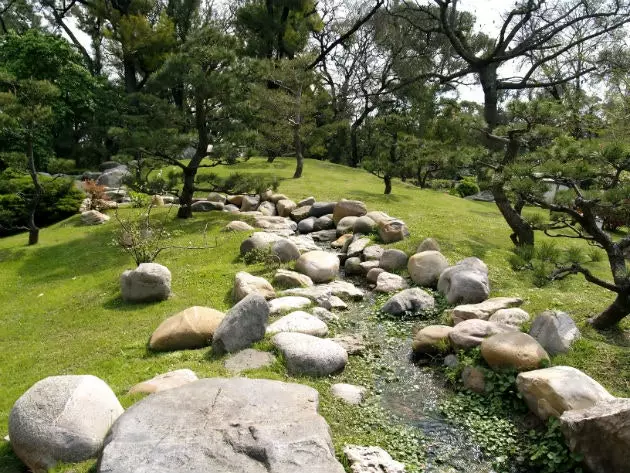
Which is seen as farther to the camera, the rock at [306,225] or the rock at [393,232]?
the rock at [306,225]

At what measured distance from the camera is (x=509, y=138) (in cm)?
1116

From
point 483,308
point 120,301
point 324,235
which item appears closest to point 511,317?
point 483,308

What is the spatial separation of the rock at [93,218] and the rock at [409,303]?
1150cm

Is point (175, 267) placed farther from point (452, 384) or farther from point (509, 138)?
point (509, 138)

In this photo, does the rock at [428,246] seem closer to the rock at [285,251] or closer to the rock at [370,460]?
the rock at [285,251]

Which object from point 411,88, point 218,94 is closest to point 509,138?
point 218,94

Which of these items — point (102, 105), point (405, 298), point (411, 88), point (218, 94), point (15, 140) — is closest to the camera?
point (405, 298)

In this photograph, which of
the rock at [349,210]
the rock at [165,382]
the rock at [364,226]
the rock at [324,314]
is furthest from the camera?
the rock at [349,210]

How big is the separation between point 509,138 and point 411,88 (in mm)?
21402

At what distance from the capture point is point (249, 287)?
850 cm

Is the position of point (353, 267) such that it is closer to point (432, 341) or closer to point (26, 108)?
point (432, 341)

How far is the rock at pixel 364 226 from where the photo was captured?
13055mm

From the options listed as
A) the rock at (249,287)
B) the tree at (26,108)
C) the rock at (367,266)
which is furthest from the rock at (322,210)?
the tree at (26,108)

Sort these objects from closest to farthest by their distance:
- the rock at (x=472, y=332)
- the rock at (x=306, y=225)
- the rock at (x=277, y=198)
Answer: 1. the rock at (x=472, y=332)
2. the rock at (x=306, y=225)
3. the rock at (x=277, y=198)
